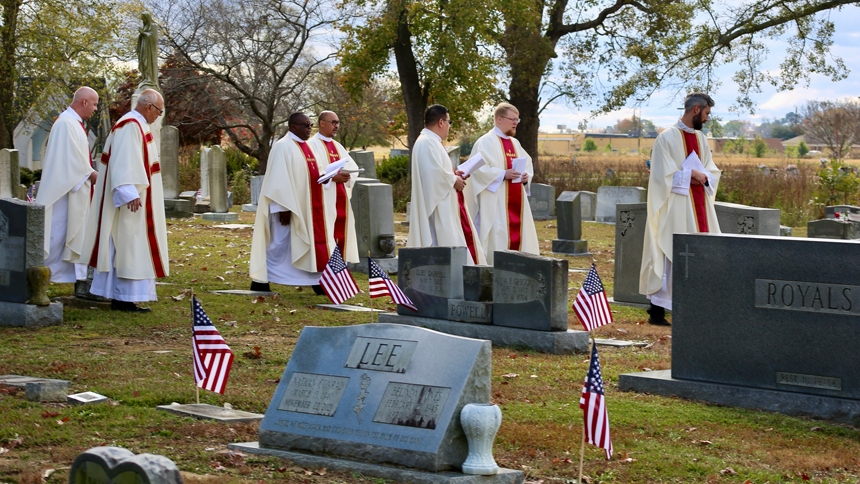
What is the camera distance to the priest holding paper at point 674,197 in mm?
11656

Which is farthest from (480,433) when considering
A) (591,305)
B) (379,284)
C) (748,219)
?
(748,219)

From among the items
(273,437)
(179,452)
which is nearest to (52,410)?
(179,452)

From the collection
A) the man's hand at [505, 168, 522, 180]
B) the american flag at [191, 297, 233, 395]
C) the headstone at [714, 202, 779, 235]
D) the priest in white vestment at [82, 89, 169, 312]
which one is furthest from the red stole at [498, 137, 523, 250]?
the american flag at [191, 297, 233, 395]

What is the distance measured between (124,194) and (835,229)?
10.8 m

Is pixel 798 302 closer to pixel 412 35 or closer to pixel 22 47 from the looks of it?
pixel 412 35

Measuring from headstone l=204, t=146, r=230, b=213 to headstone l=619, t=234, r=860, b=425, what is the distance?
63.5 feet

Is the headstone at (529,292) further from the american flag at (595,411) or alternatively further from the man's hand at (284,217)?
the man's hand at (284,217)

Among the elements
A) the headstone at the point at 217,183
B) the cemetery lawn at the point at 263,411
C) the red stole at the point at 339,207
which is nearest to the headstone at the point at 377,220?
the red stole at the point at 339,207

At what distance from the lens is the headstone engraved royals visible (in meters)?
5.32

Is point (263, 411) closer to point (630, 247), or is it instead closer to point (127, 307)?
point (127, 307)

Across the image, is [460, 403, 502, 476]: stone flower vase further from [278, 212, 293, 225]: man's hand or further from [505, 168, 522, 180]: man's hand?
[278, 212, 293, 225]: man's hand

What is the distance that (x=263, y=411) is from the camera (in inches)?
286

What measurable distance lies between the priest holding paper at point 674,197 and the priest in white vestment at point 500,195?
1778mm

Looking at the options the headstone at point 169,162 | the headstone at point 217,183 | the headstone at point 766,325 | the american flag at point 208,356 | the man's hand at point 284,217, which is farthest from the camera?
the headstone at point 169,162
